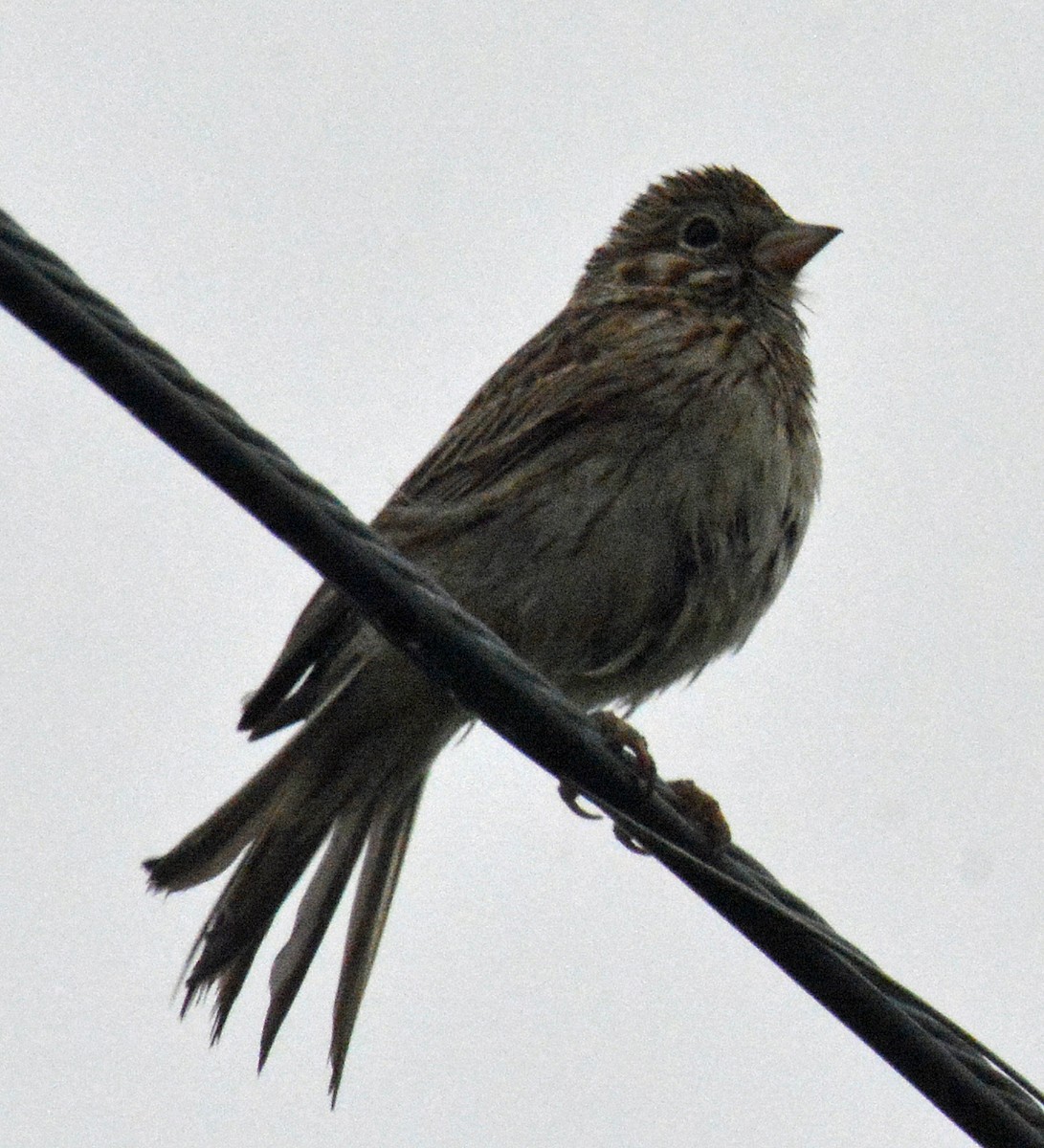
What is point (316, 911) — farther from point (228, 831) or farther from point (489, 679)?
point (489, 679)

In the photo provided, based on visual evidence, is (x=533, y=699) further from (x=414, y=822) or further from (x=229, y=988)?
(x=414, y=822)

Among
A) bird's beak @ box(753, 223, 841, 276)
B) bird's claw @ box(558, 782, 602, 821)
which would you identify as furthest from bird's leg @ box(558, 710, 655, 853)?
bird's beak @ box(753, 223, 841, 276)

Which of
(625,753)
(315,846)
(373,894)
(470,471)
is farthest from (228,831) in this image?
(625,753)

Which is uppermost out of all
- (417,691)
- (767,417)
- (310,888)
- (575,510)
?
(767,417)

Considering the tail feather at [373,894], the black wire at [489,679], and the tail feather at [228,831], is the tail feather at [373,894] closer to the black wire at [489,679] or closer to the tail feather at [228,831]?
the tail feather at [228,831]

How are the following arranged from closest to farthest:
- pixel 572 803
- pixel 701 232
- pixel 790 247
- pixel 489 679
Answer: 1. pixel 489 679
2. pixel 572 803
3. pixel 790 247
4. pixel 701 232

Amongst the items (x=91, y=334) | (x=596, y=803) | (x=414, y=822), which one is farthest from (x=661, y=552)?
(x=91, y=334)

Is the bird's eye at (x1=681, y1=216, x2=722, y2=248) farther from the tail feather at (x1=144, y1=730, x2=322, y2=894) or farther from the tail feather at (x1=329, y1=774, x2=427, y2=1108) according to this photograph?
the tail feather at (x1=144, y1=730, x2=322, y2=894)
